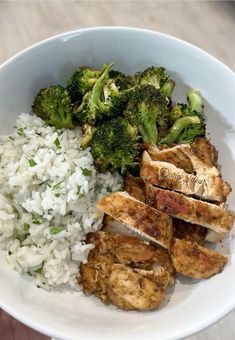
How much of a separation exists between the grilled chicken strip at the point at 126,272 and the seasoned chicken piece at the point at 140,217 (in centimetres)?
9

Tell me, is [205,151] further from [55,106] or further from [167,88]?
[55,106]

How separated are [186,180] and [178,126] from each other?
384mm

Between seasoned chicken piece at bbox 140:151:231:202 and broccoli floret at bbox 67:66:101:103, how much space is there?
618mm

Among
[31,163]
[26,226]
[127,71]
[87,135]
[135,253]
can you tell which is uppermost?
[127,71]

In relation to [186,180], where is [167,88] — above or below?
above

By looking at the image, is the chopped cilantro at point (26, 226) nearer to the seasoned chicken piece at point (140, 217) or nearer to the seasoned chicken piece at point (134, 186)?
the seasoned chicken piece at point (140, 217)

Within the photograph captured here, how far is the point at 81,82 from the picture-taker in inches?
102

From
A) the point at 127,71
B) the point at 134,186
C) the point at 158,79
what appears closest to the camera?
the point at 134,186

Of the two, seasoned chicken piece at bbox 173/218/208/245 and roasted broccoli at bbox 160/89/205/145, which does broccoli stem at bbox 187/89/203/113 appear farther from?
seasoned chicken piece at bbox 173/218/208/245

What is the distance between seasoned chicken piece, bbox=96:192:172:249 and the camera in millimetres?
2129

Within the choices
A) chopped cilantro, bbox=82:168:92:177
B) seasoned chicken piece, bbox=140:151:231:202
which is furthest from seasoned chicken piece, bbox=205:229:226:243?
chopped cilantro, bbox=82:168:92:177

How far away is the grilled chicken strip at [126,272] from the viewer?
210 centimetres

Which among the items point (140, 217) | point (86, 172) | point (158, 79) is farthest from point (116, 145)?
point (158, 79)

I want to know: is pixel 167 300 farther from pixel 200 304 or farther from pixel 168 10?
pixel 168 10
